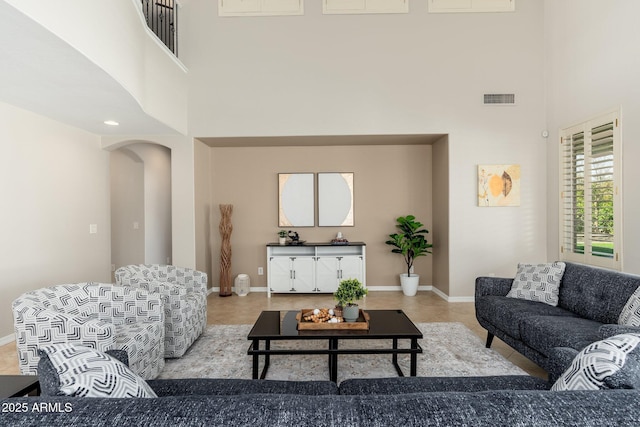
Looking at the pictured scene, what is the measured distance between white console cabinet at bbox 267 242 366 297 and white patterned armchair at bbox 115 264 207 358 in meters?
2.02

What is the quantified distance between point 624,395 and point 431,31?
5605 millimetres

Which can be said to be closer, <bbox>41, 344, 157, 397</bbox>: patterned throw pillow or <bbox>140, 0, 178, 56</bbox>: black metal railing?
<bbox>41, 344, 157, 397</bbox>: patterned throw pillow

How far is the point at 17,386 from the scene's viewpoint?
176 cm

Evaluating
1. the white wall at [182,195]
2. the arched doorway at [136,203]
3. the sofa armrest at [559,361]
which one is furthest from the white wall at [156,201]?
the sofa armrest at [559,361]

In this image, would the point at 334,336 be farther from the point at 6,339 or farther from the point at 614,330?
the point at 6,339

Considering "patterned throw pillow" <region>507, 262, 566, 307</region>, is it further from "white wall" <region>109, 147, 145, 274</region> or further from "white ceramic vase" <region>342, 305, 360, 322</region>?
"white wall" <region>109, 147, 145, 274</region>

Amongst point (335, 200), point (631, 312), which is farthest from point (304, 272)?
point (631, 312)

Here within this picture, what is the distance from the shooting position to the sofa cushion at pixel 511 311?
304 cm

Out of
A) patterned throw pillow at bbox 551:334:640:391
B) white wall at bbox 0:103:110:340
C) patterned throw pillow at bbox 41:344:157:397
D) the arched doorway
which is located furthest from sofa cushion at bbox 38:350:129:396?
the arched doorway

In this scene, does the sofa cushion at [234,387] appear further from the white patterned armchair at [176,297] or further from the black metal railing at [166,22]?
the black metal railing at [166,22]

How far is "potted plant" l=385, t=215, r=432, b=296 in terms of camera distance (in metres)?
5.90

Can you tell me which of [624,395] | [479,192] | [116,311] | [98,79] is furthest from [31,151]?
[479,192]

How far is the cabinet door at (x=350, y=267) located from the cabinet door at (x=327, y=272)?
0.10 metres

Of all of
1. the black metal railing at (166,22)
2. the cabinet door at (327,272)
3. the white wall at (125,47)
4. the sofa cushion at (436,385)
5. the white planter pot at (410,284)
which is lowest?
the white planter pot at (410,284)
